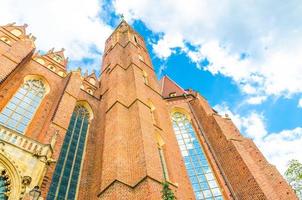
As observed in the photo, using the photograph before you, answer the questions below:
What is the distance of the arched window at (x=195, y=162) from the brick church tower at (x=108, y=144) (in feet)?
0.15

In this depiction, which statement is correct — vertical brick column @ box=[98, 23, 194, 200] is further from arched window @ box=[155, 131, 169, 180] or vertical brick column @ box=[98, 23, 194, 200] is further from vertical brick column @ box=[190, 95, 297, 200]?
vertical brick column @ box=[190, 95, 297, 200]

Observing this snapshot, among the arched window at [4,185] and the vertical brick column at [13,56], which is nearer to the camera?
the arched window at [4,185]

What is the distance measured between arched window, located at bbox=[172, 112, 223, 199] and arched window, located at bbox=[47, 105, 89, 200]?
206 inches

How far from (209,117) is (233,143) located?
9.44ft

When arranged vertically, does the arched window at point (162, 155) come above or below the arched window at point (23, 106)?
below

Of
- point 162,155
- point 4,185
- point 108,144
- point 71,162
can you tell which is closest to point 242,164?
point 162,155

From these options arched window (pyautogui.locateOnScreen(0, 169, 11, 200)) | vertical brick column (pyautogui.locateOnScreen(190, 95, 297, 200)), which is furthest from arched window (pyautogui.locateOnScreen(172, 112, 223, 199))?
arched window (pyautogui.locateOnScreen(0, 169, 11, 200))

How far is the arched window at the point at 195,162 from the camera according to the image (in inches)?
469

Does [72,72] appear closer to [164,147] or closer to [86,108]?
[86,108]

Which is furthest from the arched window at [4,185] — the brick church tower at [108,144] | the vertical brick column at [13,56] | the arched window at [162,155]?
the arched window at [162,155]

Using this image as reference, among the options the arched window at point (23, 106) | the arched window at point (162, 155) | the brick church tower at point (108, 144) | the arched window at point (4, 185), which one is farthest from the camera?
the arched window at point (162, 155)

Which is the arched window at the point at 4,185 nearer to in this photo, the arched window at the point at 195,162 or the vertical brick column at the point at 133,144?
the vertical brick column at the point at 133,144

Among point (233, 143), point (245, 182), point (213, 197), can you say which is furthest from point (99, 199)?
point (233, 143)

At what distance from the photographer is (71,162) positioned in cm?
1102
